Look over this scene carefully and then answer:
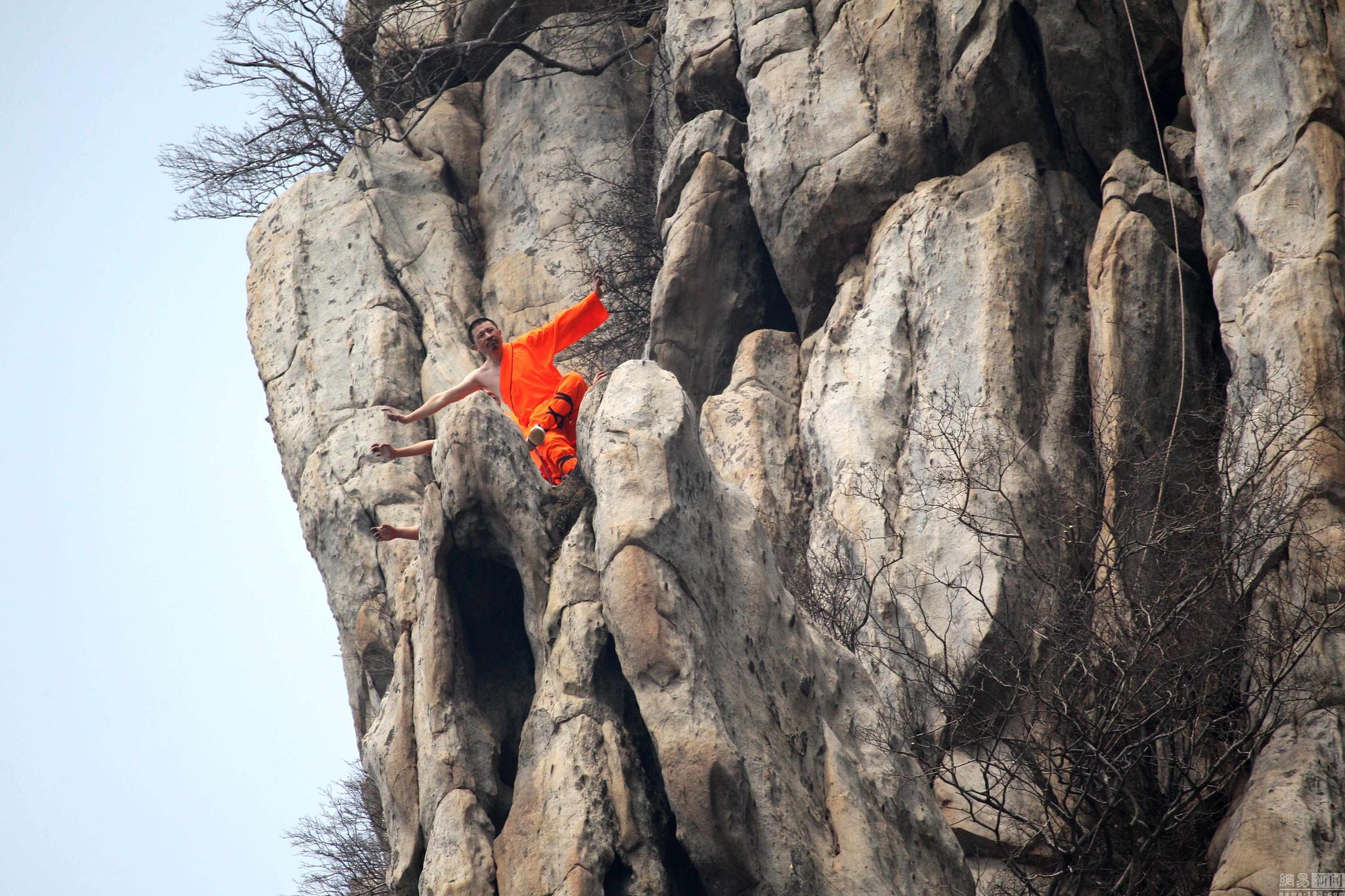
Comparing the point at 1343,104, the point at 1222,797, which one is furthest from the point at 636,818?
the point at 1343,104

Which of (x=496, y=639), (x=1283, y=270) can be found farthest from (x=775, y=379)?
(x=496, y=639)

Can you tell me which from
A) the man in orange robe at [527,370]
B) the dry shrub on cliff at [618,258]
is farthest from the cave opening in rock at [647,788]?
the dry shrub on cliff at [618,258]

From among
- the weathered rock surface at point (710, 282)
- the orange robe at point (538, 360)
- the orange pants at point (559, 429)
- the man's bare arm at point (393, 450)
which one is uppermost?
the weathered rock surface at point (710, 282)

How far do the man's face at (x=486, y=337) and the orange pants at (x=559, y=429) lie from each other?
140 centimetres

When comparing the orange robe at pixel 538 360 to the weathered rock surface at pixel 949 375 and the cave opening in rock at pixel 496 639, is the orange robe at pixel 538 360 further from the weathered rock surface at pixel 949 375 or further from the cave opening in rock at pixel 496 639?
the weathered rock surface at pixel 949 375

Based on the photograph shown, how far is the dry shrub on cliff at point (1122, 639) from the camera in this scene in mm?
8625

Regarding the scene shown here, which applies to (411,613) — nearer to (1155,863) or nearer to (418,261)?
(1155,863)

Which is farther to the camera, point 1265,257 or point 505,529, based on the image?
point 1265,257

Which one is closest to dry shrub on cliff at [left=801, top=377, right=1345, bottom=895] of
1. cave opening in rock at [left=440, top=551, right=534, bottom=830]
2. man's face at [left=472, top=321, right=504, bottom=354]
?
cave opening in rock at [left=440, top=551, right=534, bottom=830]

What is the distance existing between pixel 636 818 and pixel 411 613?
8.88 ft

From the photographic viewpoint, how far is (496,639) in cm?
827

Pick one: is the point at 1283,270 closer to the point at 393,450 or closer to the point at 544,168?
the point at 393,450

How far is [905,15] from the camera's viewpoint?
1317 centimetres

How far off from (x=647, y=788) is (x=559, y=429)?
9.01ft
